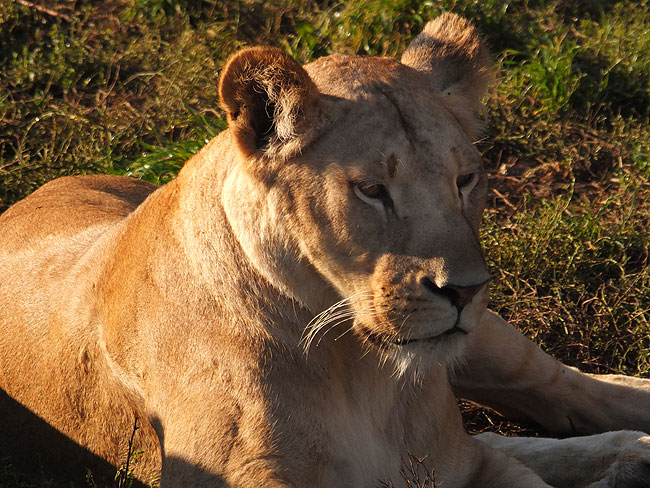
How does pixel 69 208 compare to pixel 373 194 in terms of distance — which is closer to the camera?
pixel 373 194

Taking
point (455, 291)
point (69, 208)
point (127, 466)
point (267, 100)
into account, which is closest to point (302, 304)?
point (455, 291)

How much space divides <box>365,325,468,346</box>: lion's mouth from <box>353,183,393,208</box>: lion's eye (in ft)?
1.18

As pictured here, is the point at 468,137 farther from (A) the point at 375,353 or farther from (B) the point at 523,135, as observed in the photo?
(B) the point at 523,135

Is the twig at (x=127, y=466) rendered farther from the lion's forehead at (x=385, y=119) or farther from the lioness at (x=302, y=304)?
the lion's forehead at (x=385, y=119)

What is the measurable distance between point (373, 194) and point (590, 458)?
4.52 ft

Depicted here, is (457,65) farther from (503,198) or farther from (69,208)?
(503,198)

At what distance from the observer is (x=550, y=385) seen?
3840mm

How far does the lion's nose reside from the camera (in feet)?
8.58

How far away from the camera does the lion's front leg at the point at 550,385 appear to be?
3.81m

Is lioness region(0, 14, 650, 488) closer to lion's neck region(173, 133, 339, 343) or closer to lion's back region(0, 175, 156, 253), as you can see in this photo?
lion's neck region(173, 133, 339, 343)

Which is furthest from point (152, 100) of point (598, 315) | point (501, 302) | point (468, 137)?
point (468, 137)

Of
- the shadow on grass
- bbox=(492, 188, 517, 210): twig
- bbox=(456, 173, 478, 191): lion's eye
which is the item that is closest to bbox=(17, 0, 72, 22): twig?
bbox=(492, 188, 517, 210): twig

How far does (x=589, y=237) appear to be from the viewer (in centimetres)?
462

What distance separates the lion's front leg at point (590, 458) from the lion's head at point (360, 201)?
980mm
